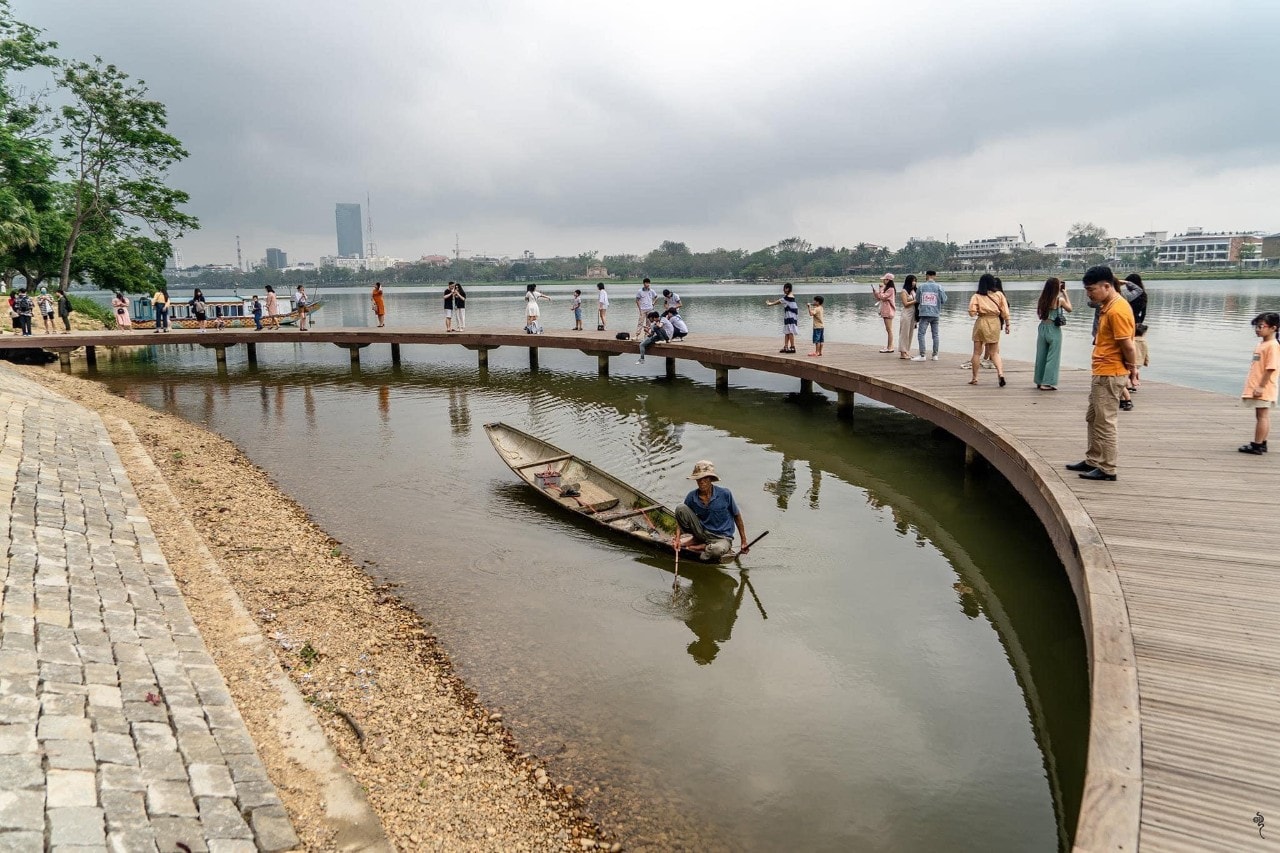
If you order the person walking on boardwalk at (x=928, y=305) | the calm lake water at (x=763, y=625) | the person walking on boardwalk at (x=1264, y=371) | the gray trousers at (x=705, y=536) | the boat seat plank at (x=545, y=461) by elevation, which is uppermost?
the person walking on boardwalk at (x=928, y=305)

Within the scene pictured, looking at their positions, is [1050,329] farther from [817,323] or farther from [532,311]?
[532,311]

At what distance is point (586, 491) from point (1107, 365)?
6863mm

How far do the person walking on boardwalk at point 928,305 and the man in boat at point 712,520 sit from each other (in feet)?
30.8

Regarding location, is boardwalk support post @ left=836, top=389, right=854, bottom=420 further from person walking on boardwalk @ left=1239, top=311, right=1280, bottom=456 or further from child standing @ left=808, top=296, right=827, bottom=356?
person walking on boardwalk @ left=1239, top=311, right=1280, bottom=456

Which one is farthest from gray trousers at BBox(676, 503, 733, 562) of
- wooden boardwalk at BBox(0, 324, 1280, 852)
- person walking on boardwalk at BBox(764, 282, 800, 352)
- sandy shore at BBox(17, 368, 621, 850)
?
person walking on boardwalk at BBox(764, 282, 800, 352)

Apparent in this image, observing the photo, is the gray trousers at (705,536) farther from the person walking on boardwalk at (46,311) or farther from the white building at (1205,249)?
the white building at (1205,249)

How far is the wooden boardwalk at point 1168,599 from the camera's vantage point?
3689 mm

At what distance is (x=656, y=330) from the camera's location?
70.3 ft

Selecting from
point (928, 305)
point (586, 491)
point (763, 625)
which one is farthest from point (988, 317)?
point (763, 625)

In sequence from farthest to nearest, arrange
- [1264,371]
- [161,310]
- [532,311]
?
[161,310]
[532,311]
[1264,371]

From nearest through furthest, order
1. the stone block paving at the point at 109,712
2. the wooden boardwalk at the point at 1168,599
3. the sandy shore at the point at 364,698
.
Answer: the wooden boardwalk at the point at 1168,599 → the stone block paving at the point at 109,712 → the sandy shore at the point at 364,698

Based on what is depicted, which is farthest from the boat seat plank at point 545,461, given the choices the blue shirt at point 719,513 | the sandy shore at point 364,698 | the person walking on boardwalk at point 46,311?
the person walking on boardwalk at point 46,311

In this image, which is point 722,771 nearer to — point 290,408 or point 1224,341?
point 290,408

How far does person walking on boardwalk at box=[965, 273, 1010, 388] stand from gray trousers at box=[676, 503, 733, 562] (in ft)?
20.3
